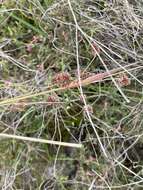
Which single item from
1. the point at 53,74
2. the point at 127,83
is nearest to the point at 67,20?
the point at 53,74

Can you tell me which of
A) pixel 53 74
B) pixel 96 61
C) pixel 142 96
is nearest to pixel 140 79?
pixel 142 96

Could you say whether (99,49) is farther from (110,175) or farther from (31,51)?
(110,175)

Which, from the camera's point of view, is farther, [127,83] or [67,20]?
[67,20]

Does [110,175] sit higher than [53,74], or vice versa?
[53,74]

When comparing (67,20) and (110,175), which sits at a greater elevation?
(67,20)

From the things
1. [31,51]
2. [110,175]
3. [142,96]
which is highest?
[31,51]

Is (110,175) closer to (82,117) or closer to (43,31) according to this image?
(82,117)
